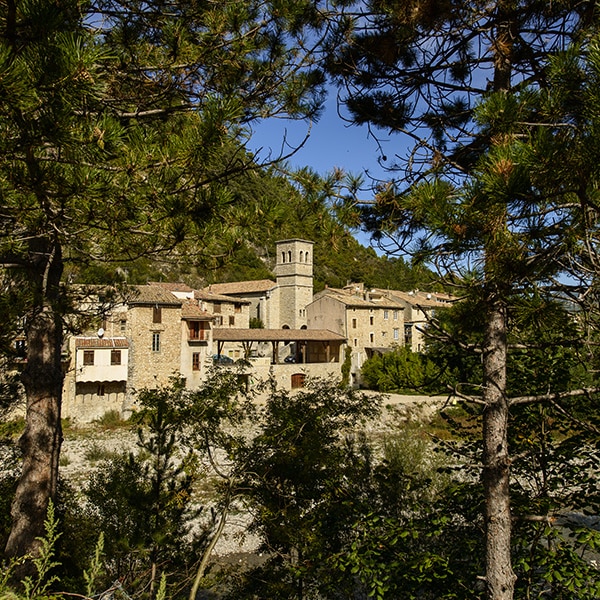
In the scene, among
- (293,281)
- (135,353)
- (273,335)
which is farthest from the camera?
(293,281)

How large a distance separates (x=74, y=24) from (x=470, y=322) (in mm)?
3324

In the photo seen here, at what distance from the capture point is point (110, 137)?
288cm

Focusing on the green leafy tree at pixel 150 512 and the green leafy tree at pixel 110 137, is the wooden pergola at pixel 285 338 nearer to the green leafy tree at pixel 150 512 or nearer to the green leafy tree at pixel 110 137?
the green leafy tree at pixel 150 512

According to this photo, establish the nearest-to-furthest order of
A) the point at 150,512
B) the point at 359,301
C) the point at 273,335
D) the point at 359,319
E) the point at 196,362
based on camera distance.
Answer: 1. the point at 150,512
2. the point at 196,362
3. the point at 273,335
4. the point at 359,319
5. the point at 359,301

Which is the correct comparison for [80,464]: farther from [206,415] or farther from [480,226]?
[480,226]

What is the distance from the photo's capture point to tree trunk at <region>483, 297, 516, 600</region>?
145 inches

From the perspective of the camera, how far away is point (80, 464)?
17000mm

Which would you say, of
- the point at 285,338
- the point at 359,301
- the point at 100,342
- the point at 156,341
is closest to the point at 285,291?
the point at 359,301

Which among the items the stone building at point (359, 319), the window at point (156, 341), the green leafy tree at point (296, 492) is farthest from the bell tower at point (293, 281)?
the green leafy tree at point (296, 492)

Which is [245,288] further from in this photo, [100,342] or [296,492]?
[296,492]

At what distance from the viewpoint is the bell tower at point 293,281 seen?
40.8 meters

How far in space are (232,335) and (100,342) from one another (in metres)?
7.39

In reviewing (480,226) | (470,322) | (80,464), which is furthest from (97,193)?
(80,464)

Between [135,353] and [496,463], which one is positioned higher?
[135,353]
